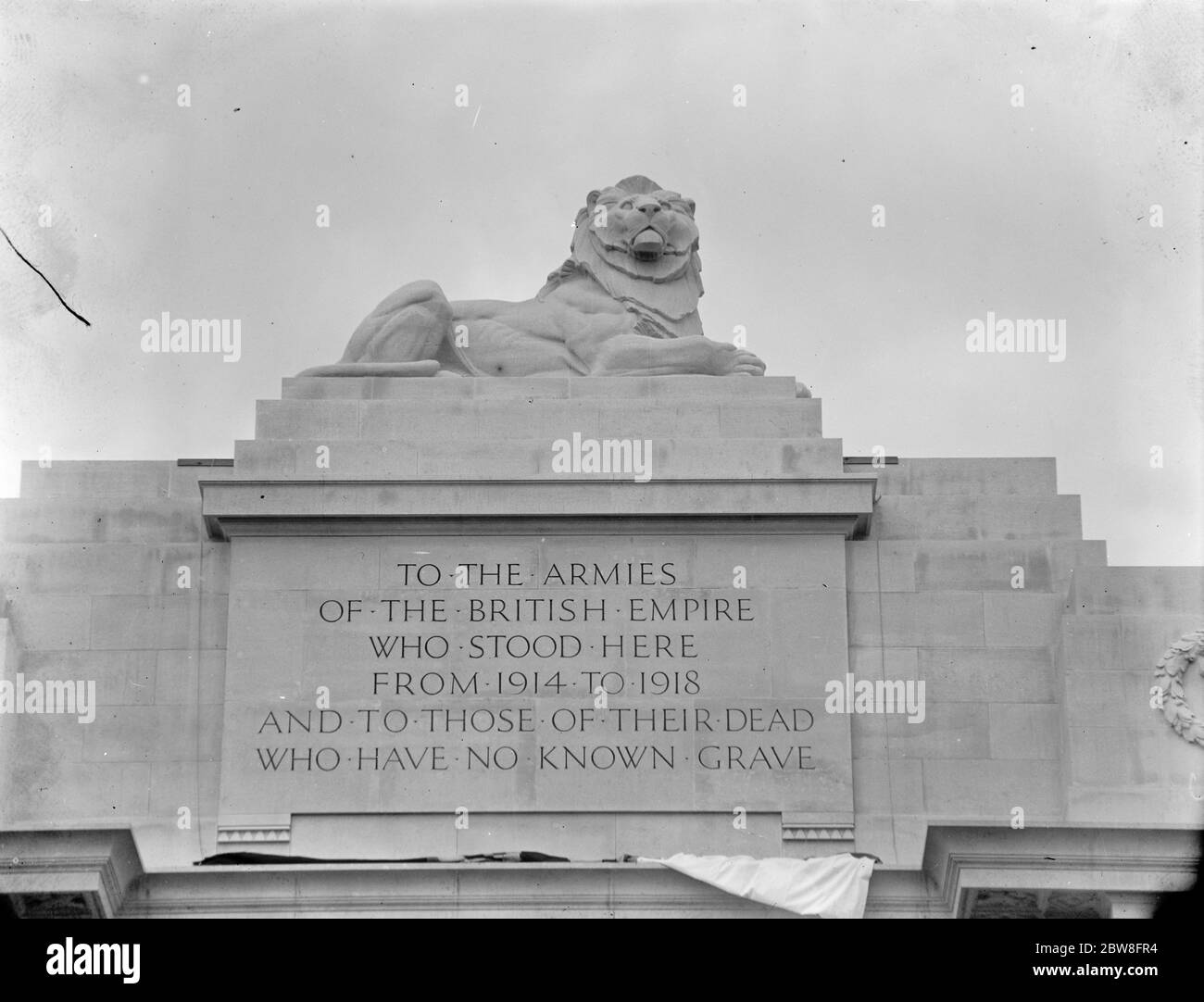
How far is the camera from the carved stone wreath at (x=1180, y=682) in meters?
29.5

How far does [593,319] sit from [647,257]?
1066 millimetres

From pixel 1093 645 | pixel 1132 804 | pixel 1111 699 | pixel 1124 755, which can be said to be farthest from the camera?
pixel 1093 645

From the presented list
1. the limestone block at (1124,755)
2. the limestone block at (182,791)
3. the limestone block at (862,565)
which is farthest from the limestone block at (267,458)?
the limestone block at (1124,755)

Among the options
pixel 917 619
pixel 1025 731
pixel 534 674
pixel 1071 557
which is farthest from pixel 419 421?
pixel 1025 731

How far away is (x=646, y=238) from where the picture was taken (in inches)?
1299

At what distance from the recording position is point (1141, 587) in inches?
1194

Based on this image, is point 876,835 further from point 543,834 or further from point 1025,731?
point 543,834

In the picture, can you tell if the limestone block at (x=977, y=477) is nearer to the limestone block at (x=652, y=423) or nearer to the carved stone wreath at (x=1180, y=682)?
the limestone block at (x=652, y=423)

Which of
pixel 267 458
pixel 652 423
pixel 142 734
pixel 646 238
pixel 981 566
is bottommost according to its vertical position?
pixel 142 734

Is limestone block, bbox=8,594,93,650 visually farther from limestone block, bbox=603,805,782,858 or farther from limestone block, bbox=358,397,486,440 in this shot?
limestone block, bbox=603,805,782,858

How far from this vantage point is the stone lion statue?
3191 cm
